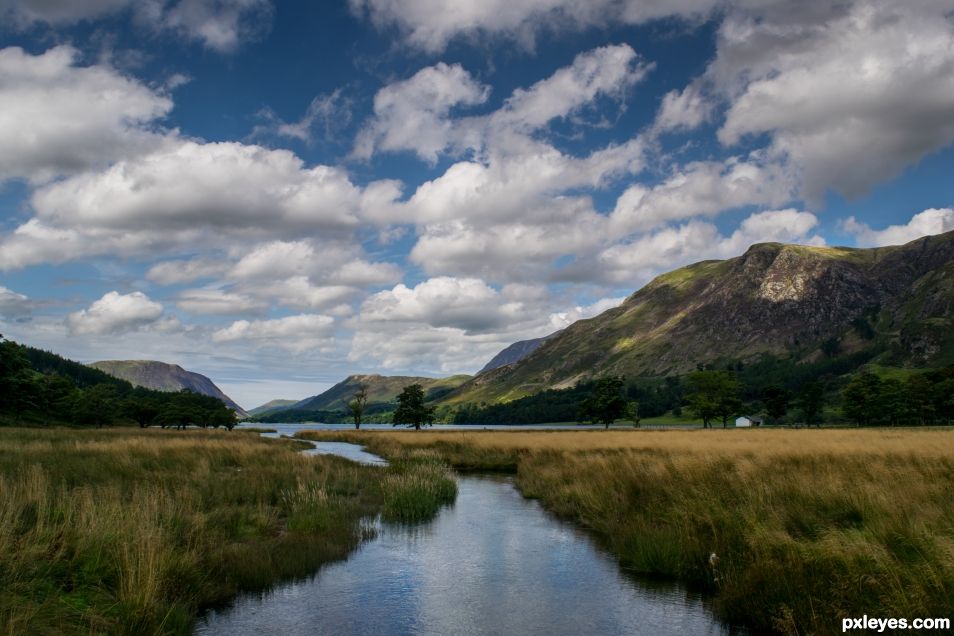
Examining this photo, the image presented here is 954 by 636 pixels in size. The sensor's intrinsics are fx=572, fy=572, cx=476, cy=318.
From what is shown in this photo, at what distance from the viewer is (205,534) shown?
14391 mm

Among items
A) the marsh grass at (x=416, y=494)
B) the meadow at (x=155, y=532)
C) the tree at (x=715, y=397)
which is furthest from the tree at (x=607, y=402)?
the meadow at (x=155, y=532)

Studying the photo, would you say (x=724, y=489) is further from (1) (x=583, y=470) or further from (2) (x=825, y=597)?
(1) (x=583, y=470)

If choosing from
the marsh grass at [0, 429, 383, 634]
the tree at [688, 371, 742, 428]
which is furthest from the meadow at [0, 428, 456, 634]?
the tree at [688, 371, 742, 428]

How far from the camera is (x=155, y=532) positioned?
1209 cm

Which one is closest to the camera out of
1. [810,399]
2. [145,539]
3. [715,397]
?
[145,539]

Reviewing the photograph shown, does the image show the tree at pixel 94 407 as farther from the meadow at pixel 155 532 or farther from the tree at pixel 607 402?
the tree at pixel 607 402

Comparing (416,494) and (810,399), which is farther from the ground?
(810,399)

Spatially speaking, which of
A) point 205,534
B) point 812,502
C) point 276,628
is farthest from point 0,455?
point 812,502

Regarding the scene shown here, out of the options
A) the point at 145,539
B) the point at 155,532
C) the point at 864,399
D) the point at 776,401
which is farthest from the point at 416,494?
the point at 776,401

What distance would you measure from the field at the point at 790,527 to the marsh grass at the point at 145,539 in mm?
8834

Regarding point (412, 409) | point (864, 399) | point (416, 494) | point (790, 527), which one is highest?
point (864, 399)

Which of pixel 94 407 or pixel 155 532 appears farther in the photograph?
pixel 94 407

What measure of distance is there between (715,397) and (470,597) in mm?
111476

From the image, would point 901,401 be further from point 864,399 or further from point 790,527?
point 790,527
